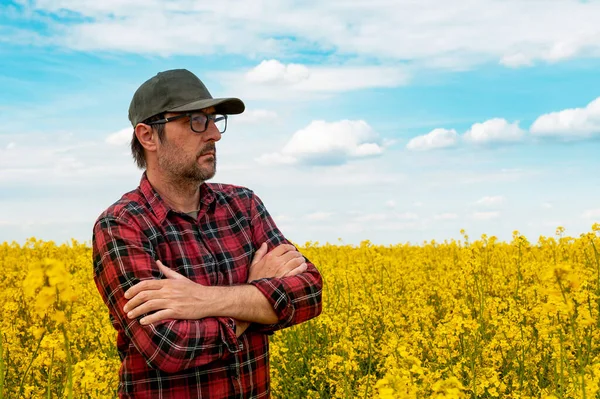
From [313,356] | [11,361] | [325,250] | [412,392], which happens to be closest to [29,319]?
[11,361]

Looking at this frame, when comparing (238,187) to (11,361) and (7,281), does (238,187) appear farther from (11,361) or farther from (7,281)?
(7,281)

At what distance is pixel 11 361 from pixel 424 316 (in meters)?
3.14

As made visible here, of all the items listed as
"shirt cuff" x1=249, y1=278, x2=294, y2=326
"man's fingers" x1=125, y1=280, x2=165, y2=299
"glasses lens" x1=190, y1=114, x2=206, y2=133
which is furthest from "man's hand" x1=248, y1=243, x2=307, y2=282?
"glasses lens" x1=190, y1=114, x2=206, y2=133

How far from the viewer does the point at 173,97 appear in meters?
2.94

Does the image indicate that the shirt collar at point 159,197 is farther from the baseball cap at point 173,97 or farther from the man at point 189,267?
the baseball cap at point 173,97

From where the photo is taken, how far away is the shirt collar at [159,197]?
114 inches

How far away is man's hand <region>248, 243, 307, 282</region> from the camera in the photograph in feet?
9.59

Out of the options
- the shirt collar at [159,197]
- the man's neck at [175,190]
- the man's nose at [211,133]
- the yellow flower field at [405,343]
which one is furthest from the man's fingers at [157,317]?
the man's nose at [211,133]

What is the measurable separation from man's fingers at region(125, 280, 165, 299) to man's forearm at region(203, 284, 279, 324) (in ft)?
0.67

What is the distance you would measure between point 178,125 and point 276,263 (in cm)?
75

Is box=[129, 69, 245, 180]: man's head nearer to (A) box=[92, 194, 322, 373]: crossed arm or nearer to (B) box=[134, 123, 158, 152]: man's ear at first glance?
(B) box=[134, 123, 158, 152]: man's ear

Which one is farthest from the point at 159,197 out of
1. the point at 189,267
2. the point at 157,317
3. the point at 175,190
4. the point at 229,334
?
the point at 229,334

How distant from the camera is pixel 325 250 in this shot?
37.3 feet

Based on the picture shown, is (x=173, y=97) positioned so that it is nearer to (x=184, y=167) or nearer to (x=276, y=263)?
(x=184, y=167)
